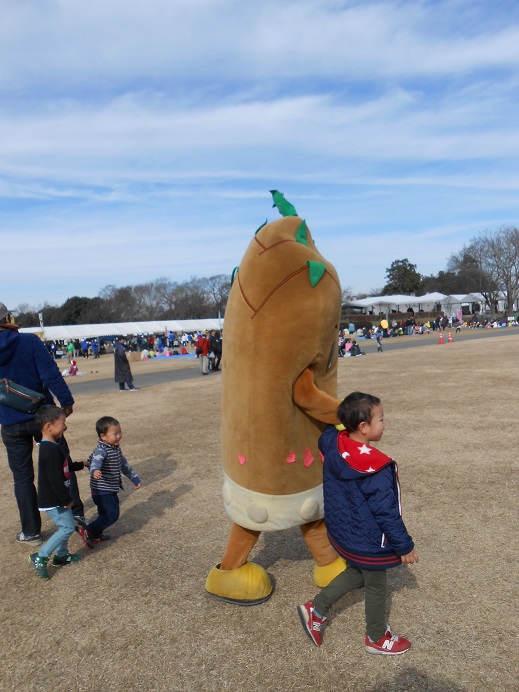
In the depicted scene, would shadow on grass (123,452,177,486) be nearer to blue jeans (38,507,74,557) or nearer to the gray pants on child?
blue jeans (38,507,74,557)

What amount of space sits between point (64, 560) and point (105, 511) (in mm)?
463

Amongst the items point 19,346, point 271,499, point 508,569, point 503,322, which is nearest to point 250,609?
point 271,499

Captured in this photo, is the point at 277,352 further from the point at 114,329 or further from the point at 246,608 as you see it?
the point at 114,329

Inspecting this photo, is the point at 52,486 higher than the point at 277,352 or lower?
lower

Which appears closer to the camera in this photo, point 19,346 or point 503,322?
point 19,346

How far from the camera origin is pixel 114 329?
3991cm

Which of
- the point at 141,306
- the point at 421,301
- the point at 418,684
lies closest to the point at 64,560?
the point at 418,684

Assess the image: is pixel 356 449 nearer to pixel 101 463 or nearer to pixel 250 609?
pixel 250 609

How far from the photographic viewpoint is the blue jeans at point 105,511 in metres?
4.22

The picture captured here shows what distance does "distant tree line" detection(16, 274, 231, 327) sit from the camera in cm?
6219

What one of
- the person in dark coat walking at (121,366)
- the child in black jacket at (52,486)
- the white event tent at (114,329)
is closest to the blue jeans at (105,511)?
the child in black jacket at (52,486)

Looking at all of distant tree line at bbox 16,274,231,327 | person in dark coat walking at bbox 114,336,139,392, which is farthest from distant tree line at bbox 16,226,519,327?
person in dark coat walking at bbox 114,336,139,392

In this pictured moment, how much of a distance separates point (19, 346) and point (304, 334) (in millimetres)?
2580

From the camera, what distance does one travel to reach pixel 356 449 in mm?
2730
